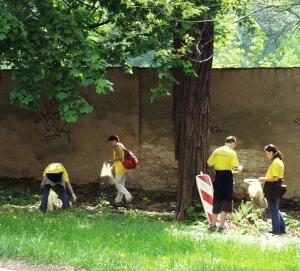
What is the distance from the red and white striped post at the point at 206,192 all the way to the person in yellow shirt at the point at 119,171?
2.56 meters

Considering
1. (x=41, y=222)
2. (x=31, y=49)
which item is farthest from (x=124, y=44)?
(x=41, y=222)

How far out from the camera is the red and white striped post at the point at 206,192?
10.3 metres

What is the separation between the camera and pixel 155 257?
678 centimetres

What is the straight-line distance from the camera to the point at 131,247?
23.9 ft

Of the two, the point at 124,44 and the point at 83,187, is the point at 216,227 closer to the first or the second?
the point at 124,44

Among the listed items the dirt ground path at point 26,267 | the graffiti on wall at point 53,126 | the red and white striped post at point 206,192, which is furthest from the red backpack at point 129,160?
the dirt ground path at point 26,267

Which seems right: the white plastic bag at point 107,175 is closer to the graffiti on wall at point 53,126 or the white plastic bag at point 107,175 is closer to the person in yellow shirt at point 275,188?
the graffiti on wall at point 53,126

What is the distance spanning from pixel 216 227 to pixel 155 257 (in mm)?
3422

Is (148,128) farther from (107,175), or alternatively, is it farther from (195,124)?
(195,124)

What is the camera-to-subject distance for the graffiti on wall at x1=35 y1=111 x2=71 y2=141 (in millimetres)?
14117

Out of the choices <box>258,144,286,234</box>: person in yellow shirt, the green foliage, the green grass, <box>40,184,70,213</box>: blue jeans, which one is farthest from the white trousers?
<box>258,144,286,234</box>: person in yellow shirt

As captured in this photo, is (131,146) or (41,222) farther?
(131,146)

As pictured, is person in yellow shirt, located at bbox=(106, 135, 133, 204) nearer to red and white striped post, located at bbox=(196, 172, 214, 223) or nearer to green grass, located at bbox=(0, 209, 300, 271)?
red and white striped post, located at bbox=(196, 172, 214, 223)

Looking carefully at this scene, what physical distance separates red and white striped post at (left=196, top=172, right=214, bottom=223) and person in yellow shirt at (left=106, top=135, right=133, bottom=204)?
2560 millimetres
